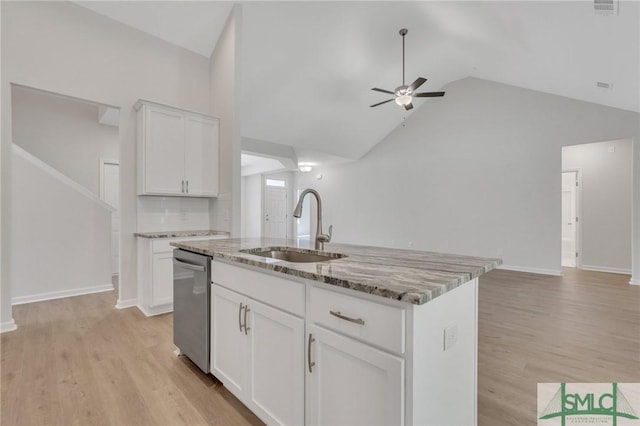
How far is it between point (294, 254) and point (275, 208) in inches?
298

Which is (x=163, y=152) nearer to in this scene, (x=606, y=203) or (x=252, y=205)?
(x=252, y=205)

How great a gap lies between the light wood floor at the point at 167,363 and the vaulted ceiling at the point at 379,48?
2.67 metres

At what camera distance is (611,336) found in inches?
106

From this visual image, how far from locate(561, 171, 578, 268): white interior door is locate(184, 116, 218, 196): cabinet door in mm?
6899

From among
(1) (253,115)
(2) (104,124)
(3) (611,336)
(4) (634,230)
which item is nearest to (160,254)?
(1) (253,115)

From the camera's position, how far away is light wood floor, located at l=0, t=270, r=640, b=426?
1.67 m

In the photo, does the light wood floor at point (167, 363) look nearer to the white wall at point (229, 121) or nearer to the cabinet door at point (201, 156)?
the white wall at point (229, 121)

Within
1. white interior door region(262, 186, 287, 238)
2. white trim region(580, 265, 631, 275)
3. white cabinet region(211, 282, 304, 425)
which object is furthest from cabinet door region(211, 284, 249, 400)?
white interior door region(262, 186, 287, 238)

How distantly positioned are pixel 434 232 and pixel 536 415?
536cm

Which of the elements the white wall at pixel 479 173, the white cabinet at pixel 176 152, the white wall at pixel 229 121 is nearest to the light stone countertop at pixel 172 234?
the white wall at pixel 229 121

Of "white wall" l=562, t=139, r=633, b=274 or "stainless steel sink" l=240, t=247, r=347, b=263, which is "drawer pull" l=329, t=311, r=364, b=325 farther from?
"white wall" l=562, t=139, r=633, b=274

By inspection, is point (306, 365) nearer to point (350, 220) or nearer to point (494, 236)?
point (494, 236)

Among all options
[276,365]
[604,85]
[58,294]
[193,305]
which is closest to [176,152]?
[193,305]

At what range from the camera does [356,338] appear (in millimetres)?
1050
